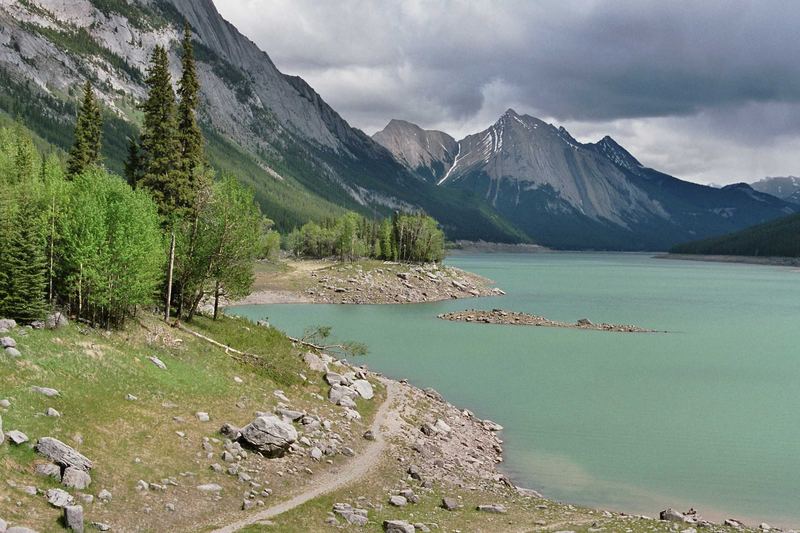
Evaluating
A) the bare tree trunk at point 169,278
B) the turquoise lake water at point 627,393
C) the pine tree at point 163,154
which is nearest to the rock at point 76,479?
the turquoise lake water at point 627,393

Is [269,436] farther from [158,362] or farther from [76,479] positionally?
[158,362]

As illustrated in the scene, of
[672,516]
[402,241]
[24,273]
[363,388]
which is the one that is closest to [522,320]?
[363,388]

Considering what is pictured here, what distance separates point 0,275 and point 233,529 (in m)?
21.9

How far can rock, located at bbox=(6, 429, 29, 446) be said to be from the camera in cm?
2325

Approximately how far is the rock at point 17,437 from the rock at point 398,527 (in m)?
13.8

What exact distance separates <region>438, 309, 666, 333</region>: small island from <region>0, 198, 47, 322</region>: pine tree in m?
75.2

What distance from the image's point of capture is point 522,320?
104m

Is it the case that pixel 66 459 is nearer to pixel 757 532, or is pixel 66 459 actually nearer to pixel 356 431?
pixel 356 431

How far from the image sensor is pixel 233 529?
2312 centimetres

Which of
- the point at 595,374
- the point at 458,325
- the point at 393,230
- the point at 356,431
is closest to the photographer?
the point at 356,431

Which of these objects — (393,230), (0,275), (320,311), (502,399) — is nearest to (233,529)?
(0,275)

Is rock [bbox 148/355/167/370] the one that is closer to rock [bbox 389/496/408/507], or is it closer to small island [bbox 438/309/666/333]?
rock [bbox 389/496/408/507]

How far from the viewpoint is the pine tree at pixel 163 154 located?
181ft

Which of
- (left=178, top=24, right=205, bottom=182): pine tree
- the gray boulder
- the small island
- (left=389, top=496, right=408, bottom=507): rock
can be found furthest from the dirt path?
the small island
